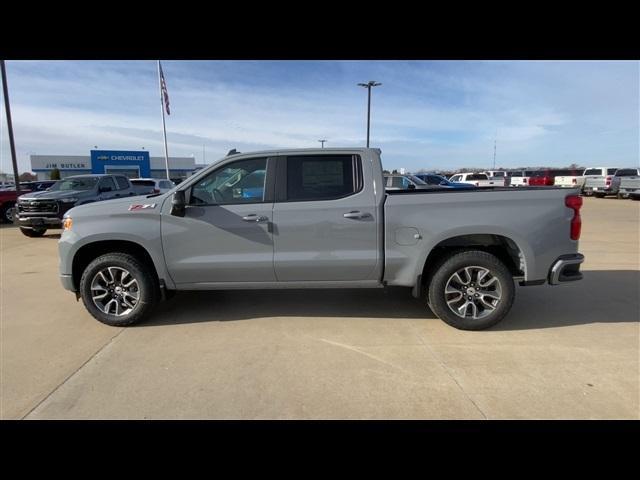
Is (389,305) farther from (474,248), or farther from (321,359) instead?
(321,359)

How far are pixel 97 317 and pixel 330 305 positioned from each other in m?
2.69

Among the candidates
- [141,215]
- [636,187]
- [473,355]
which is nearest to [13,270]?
[141,215]

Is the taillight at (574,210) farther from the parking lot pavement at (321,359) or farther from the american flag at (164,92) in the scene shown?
the american flag at (164,92)

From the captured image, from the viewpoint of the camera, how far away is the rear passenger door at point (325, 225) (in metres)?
4.09

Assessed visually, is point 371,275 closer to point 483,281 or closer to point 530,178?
point 483,281

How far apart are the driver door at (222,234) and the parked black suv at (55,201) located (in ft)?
26.9

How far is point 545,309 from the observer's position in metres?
4.71

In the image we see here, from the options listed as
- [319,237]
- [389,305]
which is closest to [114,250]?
[319,237]

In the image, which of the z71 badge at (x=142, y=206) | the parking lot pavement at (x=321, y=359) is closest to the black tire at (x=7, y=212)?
the parking lot pavement at (x=321, y=359)

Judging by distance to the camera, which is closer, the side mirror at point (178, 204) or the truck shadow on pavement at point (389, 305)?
the side mirror at point (178, 204)

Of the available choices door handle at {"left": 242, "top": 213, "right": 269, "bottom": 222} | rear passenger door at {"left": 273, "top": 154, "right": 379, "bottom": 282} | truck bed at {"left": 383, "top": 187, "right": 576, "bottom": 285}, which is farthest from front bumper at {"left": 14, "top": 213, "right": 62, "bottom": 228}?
truck bed at {"left": 383, "top": 187, "right": 576, "bottom": 285}

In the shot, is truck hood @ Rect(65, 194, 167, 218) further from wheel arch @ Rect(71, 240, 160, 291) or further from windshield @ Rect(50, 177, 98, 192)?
windshield @ Rect(50, 177, 98, 192)

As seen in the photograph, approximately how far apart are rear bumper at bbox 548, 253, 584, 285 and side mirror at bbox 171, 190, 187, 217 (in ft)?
13.1
